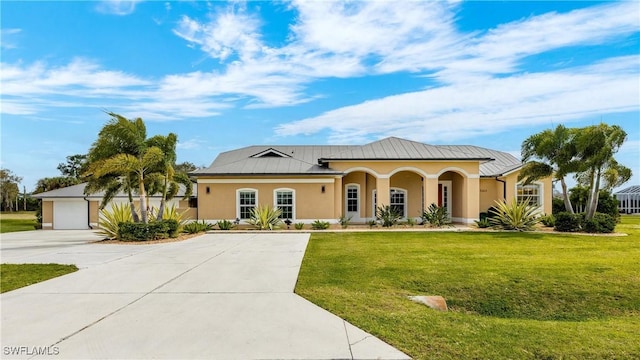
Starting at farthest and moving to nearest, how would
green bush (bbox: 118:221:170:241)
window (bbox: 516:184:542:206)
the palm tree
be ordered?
window (bbox: 516:184:542:206), the palm tree, green bush (bbox: 118:221:170:241)

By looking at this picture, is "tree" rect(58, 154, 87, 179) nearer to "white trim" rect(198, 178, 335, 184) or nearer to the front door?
"white trim" rect(198, 178, 335, 184)

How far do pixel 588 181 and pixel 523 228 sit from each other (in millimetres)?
4742

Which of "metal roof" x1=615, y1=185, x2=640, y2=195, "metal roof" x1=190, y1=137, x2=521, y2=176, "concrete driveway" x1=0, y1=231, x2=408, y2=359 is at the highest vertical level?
"metal roof" x1=190, y1=137, x2=521, y2=176

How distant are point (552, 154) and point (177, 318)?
19.8 metres

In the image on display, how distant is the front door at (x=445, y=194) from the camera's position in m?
25.1

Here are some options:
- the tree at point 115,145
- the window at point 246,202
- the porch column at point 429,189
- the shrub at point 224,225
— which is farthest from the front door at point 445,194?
the tree at point 115,145

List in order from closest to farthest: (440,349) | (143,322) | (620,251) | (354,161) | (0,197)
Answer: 1. (440,349)
2. (143,322)
3. (620,251)
4. (354,161)
5. (0,197)

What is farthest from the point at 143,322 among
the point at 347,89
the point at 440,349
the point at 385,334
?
the point at 347,89

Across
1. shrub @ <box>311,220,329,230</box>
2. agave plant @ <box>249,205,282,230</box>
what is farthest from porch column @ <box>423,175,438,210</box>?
agave plant @ <box>249,205,282,230</box>

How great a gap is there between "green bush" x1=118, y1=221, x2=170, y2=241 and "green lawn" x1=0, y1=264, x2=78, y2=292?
5.72m

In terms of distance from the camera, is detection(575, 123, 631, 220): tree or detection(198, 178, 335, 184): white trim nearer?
detection(575, 123, 631, 220): tree

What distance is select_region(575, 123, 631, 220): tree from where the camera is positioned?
17.4m

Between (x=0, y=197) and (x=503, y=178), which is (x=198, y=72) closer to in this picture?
(x=503, y=178)

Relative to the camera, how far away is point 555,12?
14.1m
